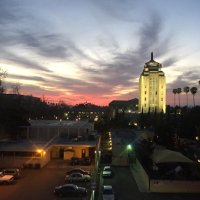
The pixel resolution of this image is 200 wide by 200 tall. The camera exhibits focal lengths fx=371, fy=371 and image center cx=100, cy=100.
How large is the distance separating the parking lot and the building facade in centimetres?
10367

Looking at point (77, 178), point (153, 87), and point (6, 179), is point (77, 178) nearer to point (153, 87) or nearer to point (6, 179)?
point (6, 179)

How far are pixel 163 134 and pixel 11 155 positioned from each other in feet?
57.3

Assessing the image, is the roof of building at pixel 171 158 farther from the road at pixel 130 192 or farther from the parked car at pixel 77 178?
the parked car at pixel 77 178

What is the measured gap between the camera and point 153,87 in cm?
13462

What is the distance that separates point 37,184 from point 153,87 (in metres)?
112

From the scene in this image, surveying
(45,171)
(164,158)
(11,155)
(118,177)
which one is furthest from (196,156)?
(11,155)

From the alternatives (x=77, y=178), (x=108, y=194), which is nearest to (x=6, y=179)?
(x=77, y=178)

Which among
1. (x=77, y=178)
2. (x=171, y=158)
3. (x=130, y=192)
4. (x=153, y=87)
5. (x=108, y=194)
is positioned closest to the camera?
(x=108, y=194)

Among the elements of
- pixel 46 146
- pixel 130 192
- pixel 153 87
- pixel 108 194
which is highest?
pixel 153 87

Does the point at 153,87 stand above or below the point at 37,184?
above

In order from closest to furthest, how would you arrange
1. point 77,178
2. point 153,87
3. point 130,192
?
1. point 130,192
2. point 77,178
3. point 153,87

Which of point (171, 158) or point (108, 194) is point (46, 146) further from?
point (108, 194)

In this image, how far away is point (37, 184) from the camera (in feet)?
84.9

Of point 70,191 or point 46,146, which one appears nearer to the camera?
point 70,191
